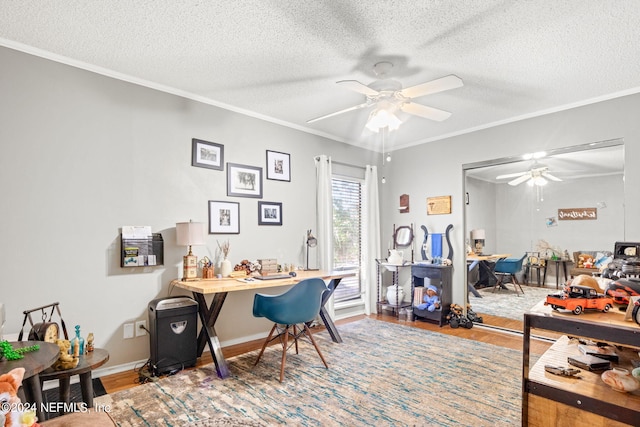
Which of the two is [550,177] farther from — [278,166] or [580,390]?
[278,166]

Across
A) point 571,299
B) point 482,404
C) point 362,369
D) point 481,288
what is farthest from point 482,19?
point 481,288

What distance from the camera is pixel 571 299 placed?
1603 mm

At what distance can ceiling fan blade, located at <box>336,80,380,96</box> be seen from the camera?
2404 mm

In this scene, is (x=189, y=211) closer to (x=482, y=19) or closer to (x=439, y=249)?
(x=482, y=19)

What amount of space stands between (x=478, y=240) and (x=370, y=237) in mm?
1463

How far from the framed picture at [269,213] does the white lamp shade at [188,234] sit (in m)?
0.94

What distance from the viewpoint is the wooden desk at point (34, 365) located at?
1368 millimetres

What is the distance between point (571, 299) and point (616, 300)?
0.28 m

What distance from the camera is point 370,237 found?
4961 millimetres

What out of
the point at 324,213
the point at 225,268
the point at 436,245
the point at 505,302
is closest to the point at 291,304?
the point at 225,268

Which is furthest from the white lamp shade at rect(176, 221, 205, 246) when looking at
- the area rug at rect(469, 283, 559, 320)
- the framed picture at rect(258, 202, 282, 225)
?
the area rug at rect(469, 283, 559, 320)

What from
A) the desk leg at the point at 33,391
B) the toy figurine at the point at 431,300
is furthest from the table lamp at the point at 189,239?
the toy figurine at the point at 431,300

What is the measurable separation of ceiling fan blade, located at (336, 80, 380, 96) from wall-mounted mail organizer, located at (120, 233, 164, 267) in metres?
2.12

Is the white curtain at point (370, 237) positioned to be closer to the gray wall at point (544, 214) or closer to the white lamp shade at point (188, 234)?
the gray wall at point (544, 214)
